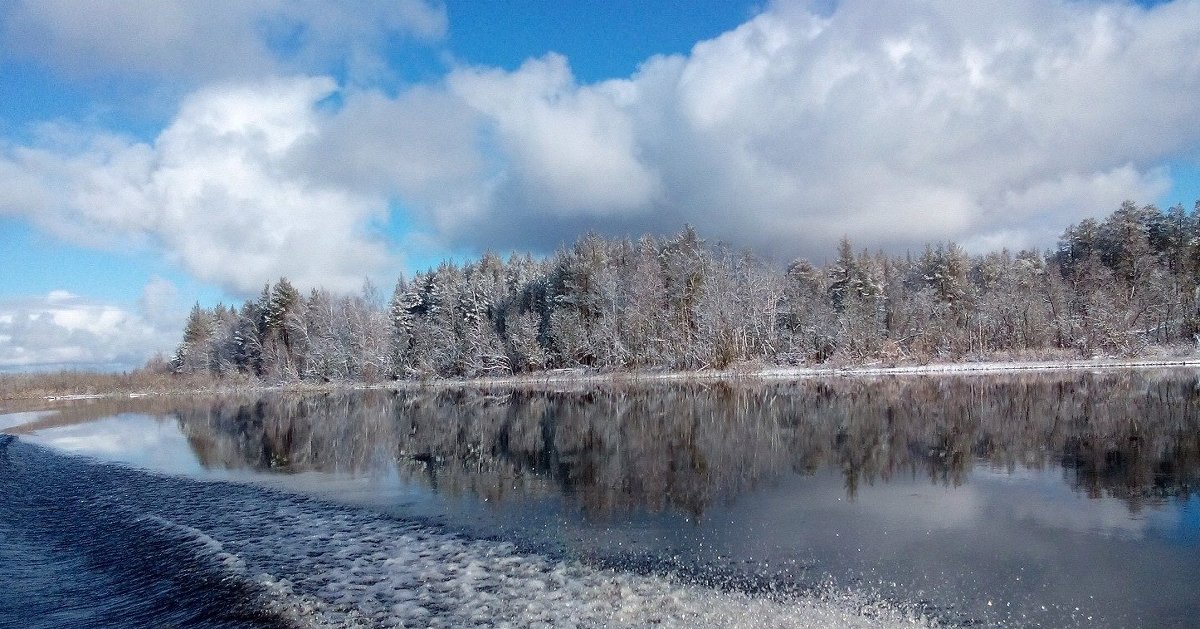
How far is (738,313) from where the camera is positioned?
76.7 metres

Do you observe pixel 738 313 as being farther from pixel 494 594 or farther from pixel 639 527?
pixel 494 594

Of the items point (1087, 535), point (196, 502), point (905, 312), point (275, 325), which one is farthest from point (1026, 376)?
point (275, 325)

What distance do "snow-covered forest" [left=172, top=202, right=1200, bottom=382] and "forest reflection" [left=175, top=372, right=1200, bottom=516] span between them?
91.7ft

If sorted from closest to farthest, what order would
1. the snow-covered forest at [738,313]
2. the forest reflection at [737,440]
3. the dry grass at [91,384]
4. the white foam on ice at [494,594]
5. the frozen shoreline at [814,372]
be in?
the white foam on ice at [494,594]
the forest reflection at [737,440]
the frozen shoreline at [814,372]
the snow-covered forest at [738,313]
the dry grass at [91,384]

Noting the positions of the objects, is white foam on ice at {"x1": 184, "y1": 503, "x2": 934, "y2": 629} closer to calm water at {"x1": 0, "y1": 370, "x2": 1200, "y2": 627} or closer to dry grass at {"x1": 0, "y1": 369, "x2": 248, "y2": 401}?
calm water at {"x1": 0, "y1": 370, "x2": 1200, "y2": 627}

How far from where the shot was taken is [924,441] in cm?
2483

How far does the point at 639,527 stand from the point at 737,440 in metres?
13.8

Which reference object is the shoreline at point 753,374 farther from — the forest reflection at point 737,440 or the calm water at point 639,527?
the calm water at point 639,527

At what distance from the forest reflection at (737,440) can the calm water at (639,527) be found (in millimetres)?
193

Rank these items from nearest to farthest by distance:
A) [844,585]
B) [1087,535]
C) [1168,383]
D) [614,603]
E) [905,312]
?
[614,603], [844,585], [1087,535], [1168,383], [905,312]

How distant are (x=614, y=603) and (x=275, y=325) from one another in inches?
4042

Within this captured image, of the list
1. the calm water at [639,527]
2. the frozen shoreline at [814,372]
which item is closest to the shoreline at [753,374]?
the frozen shoreline at [814,372]

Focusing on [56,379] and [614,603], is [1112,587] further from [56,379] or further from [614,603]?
[56,379]

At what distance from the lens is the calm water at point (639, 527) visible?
9.83 meters
